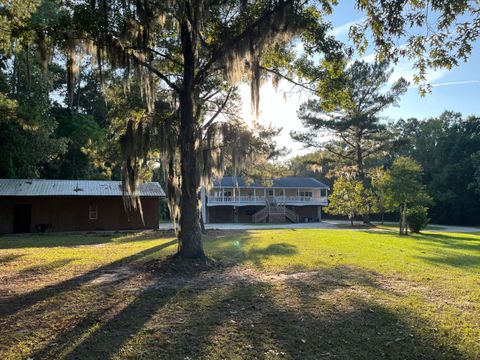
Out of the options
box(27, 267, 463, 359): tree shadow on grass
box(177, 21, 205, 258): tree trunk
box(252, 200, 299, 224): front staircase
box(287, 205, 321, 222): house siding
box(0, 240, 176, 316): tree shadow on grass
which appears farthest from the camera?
box(287, 205, 321, 222): house siding

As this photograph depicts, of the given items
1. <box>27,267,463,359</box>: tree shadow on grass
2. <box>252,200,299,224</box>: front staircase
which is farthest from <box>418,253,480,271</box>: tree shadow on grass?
<box>252,200,299,224</box>: front staircase

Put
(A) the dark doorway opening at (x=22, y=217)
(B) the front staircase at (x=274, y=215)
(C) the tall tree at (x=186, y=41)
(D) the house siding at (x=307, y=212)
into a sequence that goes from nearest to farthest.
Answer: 1. (C) the tall tree at (x=186, y=41)
2. (A) the dark doorway opening at (x=22, y=217)
3. (B) the front staircase at (x=274, y=215)
4. (D) the house siding at (x=307, y=212)

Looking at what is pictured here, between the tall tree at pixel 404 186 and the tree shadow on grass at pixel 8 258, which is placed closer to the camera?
the tree shadow on grass at pixel 8 258

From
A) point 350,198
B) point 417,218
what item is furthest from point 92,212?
point 417,218

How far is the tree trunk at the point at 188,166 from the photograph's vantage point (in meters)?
8.61

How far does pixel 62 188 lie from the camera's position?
71.3 feet

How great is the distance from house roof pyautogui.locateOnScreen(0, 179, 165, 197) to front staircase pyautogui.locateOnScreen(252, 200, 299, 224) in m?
15.9

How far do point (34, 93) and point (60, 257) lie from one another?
533 inches

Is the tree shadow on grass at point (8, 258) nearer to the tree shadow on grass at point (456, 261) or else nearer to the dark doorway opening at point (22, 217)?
the tree shadow on grass at point (456, 261)

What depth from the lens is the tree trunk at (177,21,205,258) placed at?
8.61 m

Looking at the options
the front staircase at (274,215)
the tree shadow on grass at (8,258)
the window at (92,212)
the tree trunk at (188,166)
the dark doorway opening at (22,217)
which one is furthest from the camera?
the front staircase at (274,215)

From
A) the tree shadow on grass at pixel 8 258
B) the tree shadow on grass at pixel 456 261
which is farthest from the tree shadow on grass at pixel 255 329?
the tree shadow on grass at pixel 8 258

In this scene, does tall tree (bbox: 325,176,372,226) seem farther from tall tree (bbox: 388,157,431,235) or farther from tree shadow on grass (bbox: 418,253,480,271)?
tree shadow on grass (bbox: 418,253,480,271)

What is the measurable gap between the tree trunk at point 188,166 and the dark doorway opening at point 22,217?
55.6 feet
